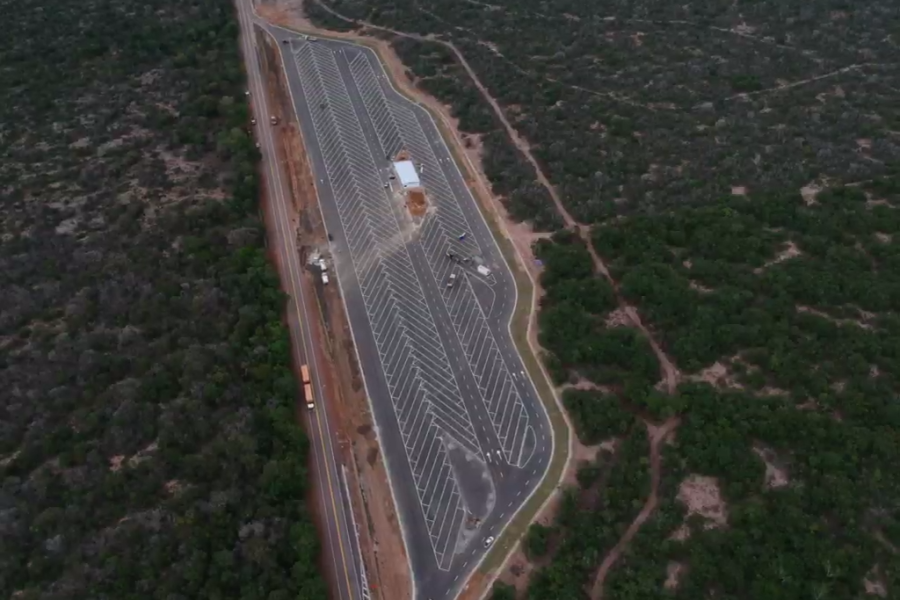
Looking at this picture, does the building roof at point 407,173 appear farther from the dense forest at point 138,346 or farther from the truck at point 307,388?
the truck at point 307,388

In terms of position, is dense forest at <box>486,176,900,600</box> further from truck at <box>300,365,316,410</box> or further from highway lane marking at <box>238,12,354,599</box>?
truck at <box>300,365,316,410</box>

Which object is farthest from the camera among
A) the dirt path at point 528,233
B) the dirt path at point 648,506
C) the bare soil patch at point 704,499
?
the dirt path at point 528,233

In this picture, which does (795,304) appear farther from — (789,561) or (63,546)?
(63,546)

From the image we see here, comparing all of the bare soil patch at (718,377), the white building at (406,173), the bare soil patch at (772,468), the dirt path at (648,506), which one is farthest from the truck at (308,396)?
the bare soil patch at (772,468)

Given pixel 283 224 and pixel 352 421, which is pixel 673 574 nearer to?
pixel 352 421

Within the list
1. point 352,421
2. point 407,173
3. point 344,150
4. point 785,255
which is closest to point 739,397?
point 785,255

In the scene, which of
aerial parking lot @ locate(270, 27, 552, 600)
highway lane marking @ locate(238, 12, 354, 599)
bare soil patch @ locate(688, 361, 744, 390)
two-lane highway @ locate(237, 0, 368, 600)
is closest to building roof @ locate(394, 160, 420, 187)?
aerial parking lot @ locate(270, 27, 552, 600)

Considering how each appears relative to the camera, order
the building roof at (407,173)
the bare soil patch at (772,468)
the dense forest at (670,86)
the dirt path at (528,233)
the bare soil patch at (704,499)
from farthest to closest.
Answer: the building roof at (407,173) < the dense forest at (670,86) < the dirt path at (528,233) < the bare soil patch at (772,468) < the bare soil patch at (704,499)
